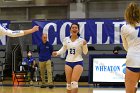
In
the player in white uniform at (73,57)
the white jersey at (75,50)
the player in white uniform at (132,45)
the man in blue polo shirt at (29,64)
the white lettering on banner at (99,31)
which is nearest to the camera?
the player in white uniform at (132,45)

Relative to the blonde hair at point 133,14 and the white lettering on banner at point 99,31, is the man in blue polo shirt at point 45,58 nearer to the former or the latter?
the white lettering on banner at point 99,31

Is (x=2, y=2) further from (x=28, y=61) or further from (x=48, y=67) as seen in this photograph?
(x=48, y=67)

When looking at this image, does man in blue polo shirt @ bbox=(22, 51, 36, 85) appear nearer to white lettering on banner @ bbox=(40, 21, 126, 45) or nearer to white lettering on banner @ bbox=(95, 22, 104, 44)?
white lettering on banner @ bbox=(40, 21, 126, 45)

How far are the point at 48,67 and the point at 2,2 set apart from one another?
870 centimetres

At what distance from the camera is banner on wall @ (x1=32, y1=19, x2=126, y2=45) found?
1648 centimetres

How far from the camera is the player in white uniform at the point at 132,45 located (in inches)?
191

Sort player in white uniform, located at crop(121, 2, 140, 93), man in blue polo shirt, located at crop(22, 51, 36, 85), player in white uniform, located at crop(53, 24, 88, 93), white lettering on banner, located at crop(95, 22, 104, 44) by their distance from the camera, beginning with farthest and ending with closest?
white lettering on banner, located at crop(95, 22, 104, 44)
man in blue polo shirt, located at crop(22, 51, 36, 85)
player in white uniform, located at crop(53, 24, 88, 93)
player in white uniform, located at crop(121, 2, 140, 93)

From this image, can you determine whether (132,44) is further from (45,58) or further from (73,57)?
(45,58)

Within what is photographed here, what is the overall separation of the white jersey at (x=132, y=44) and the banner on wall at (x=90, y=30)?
11.4 meters

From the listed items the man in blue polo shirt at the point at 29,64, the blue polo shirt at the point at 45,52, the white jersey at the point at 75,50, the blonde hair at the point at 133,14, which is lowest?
the man in blue polo shirt at the point at 29,64

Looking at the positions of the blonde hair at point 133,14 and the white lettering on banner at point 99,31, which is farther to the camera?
the white lettering on banner at point 99,31

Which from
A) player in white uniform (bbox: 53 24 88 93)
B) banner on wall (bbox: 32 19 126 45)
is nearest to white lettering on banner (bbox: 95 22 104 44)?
banner on wall (bbox: 32 19 126 45)

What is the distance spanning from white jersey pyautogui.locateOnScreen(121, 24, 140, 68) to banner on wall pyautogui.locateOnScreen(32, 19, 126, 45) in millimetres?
11440

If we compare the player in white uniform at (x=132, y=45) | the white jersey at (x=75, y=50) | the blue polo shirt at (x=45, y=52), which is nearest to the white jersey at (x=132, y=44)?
the player in white uniform at (x=132, y=45)
